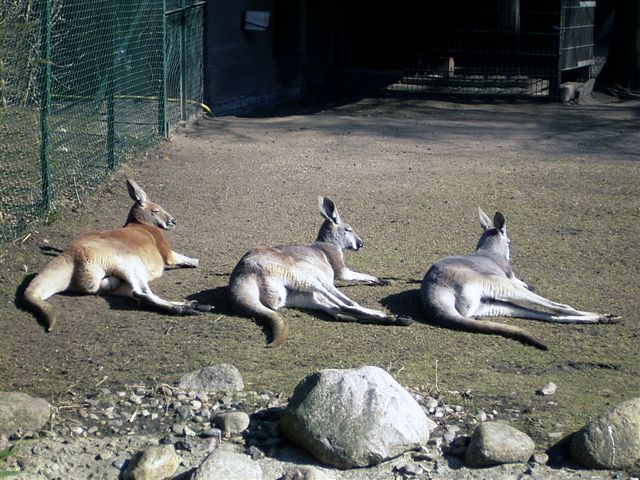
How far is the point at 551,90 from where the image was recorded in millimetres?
16031

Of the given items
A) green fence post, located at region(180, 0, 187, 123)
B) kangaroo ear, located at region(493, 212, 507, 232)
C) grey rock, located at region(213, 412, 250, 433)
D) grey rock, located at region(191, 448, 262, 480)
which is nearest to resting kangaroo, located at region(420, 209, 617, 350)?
kangaroo ear, located at region(493, 212, 507, 232)

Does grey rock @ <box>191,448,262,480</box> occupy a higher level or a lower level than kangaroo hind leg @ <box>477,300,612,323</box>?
lower

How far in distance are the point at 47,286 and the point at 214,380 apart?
6.04 ft

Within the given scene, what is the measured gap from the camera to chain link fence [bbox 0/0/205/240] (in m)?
8.10

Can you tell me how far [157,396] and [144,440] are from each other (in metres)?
0.45

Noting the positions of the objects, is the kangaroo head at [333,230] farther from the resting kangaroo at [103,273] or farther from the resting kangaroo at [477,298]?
the resting kangaroo at [103,273]

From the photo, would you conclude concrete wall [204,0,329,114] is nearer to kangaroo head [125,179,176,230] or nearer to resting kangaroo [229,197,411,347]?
kangaroo head [125,179,176,230]

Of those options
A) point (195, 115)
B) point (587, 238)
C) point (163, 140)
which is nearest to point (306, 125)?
point (195, 115)

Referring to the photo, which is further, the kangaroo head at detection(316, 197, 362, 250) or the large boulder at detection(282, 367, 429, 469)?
the kangaroo head at detection(316, 197, 362, 250)

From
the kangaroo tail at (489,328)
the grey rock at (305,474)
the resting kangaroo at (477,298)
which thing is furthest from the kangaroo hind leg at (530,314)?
the grey rock at (305,474)

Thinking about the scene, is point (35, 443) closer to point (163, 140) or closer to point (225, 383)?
point (225, 383)

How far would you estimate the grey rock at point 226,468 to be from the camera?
4422mm

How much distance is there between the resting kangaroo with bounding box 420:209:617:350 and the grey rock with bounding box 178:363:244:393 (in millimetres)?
1603

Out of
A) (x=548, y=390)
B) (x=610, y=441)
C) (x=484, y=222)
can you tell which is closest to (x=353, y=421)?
(x=610, y=441)
